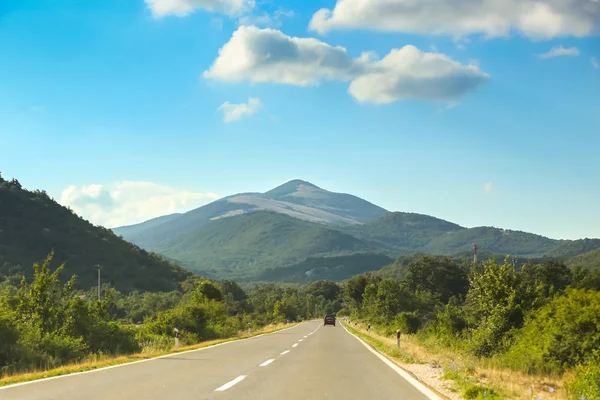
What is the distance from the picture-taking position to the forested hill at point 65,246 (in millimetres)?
115438

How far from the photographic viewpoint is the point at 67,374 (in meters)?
14.9

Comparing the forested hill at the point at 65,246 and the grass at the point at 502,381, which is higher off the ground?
the forested hill at the point at 65,246

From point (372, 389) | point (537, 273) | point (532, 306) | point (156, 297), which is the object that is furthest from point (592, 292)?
point (156, 297)

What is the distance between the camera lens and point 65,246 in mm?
121688

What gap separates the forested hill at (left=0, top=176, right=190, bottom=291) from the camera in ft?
379

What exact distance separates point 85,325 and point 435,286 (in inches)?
4023

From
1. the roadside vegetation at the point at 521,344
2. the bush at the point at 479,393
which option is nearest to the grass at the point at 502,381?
the roadside vegetation at the point at 521,344

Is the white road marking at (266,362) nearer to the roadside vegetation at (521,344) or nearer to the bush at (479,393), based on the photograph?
the roadside vegetation at (521,344)

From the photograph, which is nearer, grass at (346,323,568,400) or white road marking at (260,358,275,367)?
grass at (346,323,568,400)

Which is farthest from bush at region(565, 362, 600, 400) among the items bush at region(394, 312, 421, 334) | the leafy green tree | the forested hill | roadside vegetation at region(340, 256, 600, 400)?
the forested hill

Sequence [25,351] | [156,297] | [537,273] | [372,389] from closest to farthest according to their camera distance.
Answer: [372,389], [25,351], [537,273], [156,297]

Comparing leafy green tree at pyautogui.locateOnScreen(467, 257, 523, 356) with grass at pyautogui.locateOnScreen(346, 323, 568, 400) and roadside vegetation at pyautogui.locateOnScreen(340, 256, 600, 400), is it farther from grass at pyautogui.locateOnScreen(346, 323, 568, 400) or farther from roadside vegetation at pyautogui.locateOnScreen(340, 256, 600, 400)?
→ grass at pyautogui.locateOnScreen(346, 323, 568, 400)

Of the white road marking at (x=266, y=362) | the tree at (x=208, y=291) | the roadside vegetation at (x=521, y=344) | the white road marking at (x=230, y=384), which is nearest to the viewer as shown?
the white road marking at (x=230, y=384)

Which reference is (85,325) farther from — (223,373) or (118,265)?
(118,265)
